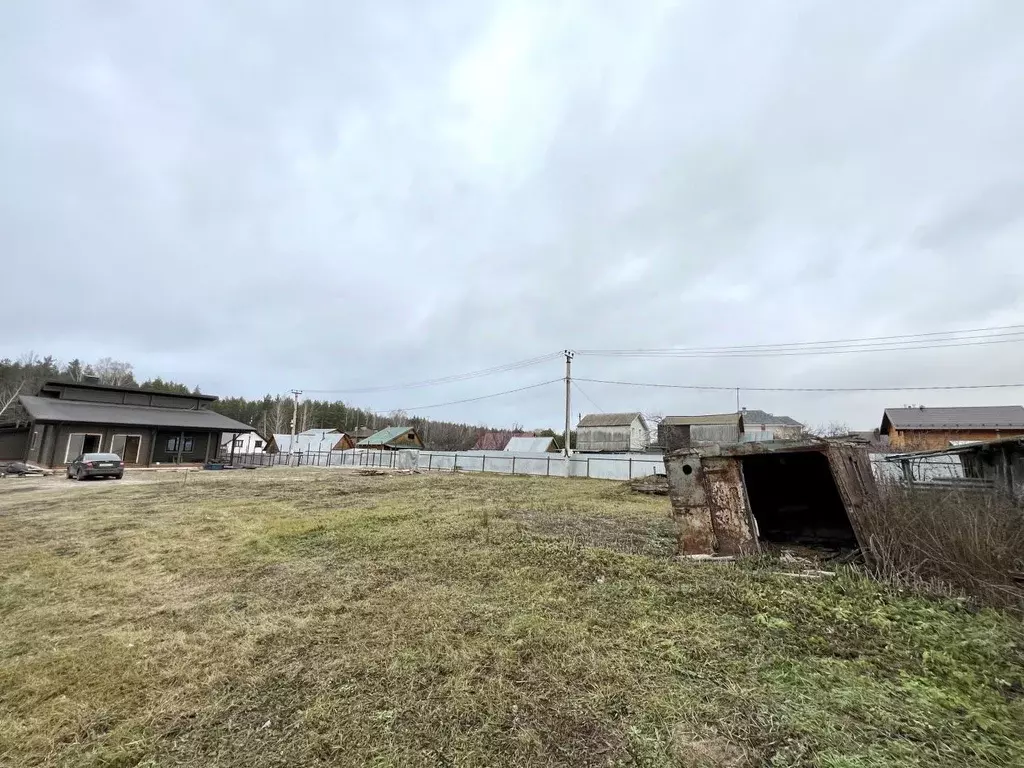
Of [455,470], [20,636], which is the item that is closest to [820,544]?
[20,636]

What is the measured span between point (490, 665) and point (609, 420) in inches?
1884

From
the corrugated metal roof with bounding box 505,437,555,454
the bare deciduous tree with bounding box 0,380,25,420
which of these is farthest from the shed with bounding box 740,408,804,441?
the bare deciduous tree with bounding box 0,380,25,420

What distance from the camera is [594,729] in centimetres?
277

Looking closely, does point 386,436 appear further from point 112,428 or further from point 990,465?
point 990,465

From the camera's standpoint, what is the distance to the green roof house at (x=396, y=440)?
55.1m

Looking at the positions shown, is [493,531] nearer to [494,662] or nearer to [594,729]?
[494,662]

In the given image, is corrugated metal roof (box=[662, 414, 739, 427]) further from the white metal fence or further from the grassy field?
the grassy field

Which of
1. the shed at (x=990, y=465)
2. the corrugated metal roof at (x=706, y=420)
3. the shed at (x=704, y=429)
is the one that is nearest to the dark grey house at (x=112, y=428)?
the shed at (x=990, y=465)

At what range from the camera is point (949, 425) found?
120 ft

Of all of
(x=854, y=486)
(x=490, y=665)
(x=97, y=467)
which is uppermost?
(x=854, y=486)

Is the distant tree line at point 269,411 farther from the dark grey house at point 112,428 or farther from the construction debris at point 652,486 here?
the construction debris at point 652,486

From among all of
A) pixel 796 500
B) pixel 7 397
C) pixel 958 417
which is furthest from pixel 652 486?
Answer: pixel 7 397

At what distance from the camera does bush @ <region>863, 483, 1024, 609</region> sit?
4.68m

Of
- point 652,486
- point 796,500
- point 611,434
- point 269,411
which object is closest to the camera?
point 796,500
